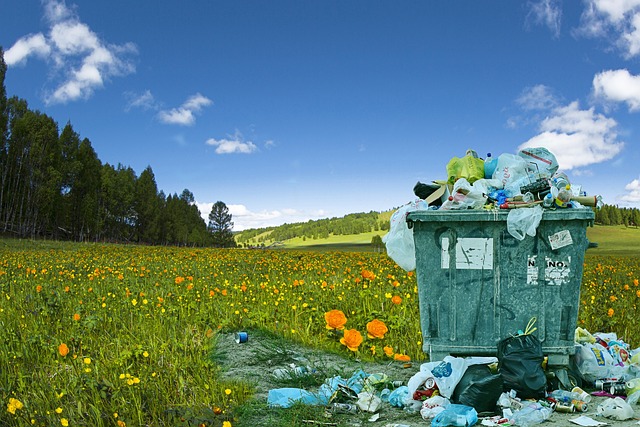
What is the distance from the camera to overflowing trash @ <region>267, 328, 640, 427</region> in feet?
11.2

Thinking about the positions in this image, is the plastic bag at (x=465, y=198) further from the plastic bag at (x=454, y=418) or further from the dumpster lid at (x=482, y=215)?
the plastic bag at (x=454, y=418)

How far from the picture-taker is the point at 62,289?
8.27m

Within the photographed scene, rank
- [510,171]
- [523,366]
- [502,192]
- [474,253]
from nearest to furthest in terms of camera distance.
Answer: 1. [523,366]
2. [474,253]
3. [502,192]
4. [510,171]

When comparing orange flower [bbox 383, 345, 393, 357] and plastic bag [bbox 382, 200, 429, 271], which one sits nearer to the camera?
plastic bag [bbox 382, 200, 429, 271]

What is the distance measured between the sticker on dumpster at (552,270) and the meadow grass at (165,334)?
1451 mm

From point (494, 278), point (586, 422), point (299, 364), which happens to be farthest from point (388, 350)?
point (586, 422)

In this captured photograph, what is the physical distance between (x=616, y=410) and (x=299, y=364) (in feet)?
7.81

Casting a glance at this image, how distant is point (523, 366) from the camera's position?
3.79m

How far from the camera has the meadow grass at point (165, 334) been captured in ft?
11.6

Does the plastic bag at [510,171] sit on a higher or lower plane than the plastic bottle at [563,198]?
higher

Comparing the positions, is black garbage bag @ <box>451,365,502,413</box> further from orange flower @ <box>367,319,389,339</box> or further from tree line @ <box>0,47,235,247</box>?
tree line @ <box>0,47,235,247</box>

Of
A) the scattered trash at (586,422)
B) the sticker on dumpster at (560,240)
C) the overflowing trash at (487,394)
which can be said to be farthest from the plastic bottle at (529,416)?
the sticker on dumpster at (560,240)

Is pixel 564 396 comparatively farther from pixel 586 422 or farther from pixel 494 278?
pixel 494 278

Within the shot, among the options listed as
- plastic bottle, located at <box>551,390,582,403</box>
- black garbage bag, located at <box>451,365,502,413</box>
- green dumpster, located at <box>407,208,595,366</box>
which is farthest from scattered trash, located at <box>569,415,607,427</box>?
green dumpster, located at <box>407,208,595,366</box>
